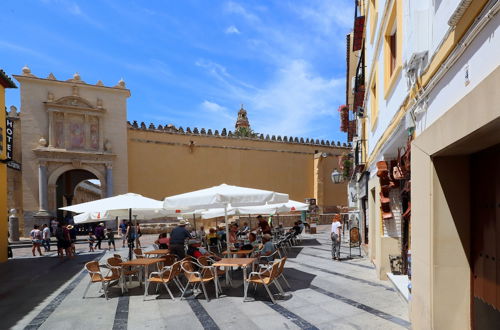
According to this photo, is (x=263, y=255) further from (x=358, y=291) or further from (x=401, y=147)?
(x=401, y=147)

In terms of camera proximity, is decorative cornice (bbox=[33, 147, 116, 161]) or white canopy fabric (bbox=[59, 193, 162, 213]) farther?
decorative cornice (bbox=[33, 147, 116, 161])

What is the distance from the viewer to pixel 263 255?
321 inches

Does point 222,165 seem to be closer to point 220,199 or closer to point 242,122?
point 220,199

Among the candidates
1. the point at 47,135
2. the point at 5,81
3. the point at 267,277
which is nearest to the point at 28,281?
the point at 267,277

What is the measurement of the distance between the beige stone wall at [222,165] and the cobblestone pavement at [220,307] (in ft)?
48.2

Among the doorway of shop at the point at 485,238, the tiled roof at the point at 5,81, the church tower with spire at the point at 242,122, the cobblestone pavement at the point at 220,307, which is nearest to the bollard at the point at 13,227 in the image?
the tiled roof at the point at 5,81

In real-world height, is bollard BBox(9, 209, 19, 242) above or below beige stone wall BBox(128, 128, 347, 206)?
below

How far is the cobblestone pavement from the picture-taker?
502 centimetres

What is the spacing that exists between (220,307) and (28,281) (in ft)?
19.6

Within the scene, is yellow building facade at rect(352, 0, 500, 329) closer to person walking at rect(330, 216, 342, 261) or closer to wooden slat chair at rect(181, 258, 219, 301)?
wooden slat chair at rect(181, 258, 219, 301)

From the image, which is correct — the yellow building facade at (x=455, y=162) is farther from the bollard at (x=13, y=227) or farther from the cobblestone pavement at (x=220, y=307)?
the bollard at (x=13, y=227)

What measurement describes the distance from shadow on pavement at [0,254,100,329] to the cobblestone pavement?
21 millimetres

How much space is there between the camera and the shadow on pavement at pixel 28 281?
611 centimetres

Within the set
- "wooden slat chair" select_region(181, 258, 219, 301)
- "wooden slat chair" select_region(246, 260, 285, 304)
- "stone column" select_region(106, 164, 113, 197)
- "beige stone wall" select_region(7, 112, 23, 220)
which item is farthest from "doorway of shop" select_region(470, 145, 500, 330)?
"beige stone wall" select_region(7, 112, 23, 220)
